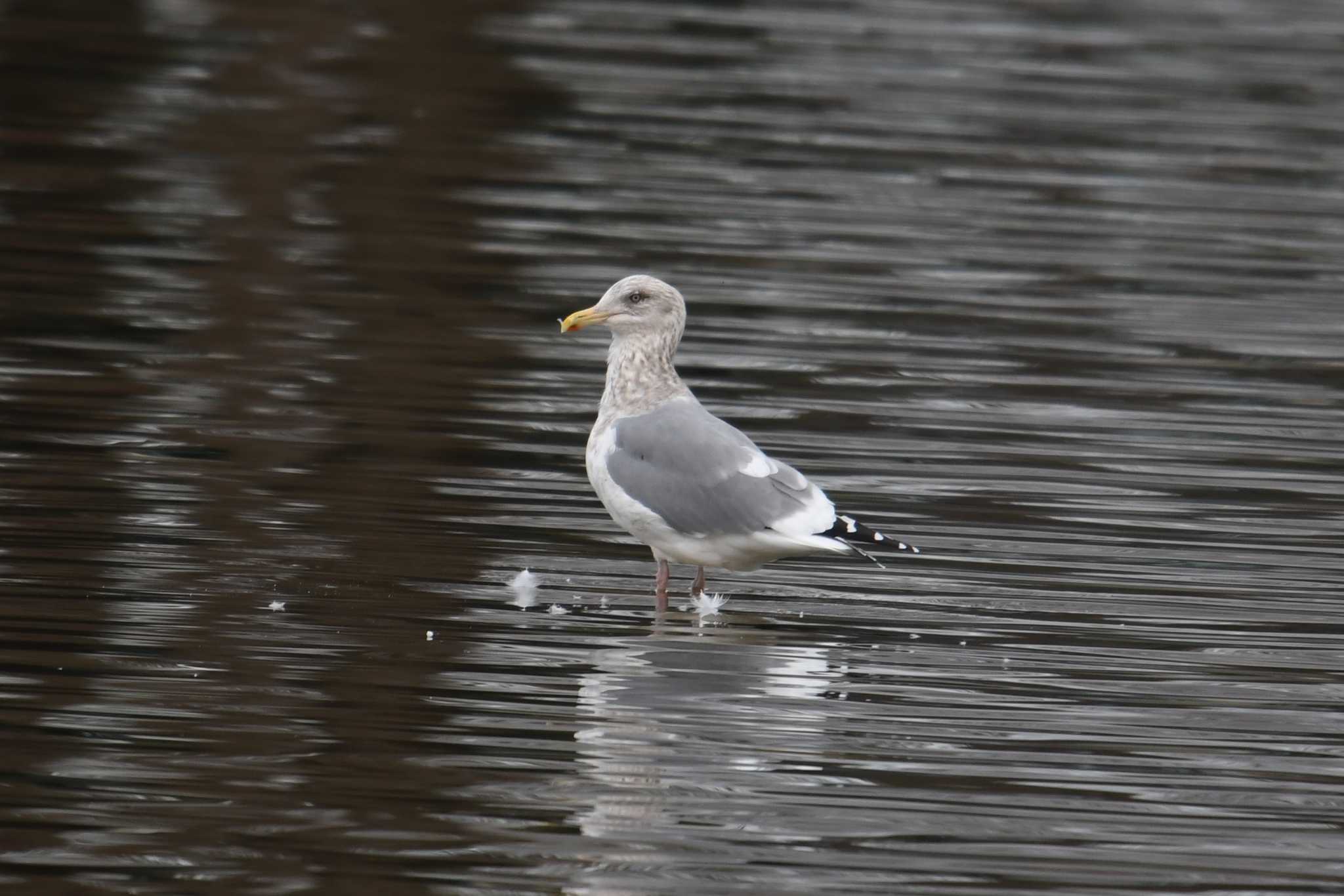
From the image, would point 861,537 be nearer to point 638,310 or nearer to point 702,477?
point 702,477

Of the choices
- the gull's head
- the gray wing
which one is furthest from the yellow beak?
the gray wing

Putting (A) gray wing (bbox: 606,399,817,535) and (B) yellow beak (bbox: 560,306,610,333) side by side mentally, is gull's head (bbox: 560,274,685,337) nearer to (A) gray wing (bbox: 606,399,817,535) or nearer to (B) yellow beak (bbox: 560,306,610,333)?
(B) yellow beak (bbox: 560,306,610,333)

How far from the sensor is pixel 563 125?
16.0 meters

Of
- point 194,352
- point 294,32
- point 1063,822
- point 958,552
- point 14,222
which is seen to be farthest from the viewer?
point 294,32

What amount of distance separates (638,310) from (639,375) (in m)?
0.25

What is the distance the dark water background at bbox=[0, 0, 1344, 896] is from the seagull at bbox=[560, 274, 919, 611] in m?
0.27

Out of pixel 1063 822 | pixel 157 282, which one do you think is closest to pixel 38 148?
pixel 157 282

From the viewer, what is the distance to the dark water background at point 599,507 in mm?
5484

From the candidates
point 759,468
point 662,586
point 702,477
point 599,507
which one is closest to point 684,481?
point 702,477

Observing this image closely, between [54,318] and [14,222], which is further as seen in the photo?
[14,222]

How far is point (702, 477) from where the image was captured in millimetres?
7191

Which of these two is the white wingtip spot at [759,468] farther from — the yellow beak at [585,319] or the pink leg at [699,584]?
the yellow beak at [585,319]

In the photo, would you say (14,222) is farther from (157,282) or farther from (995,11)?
(995,11)

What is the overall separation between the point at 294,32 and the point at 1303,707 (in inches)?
553
